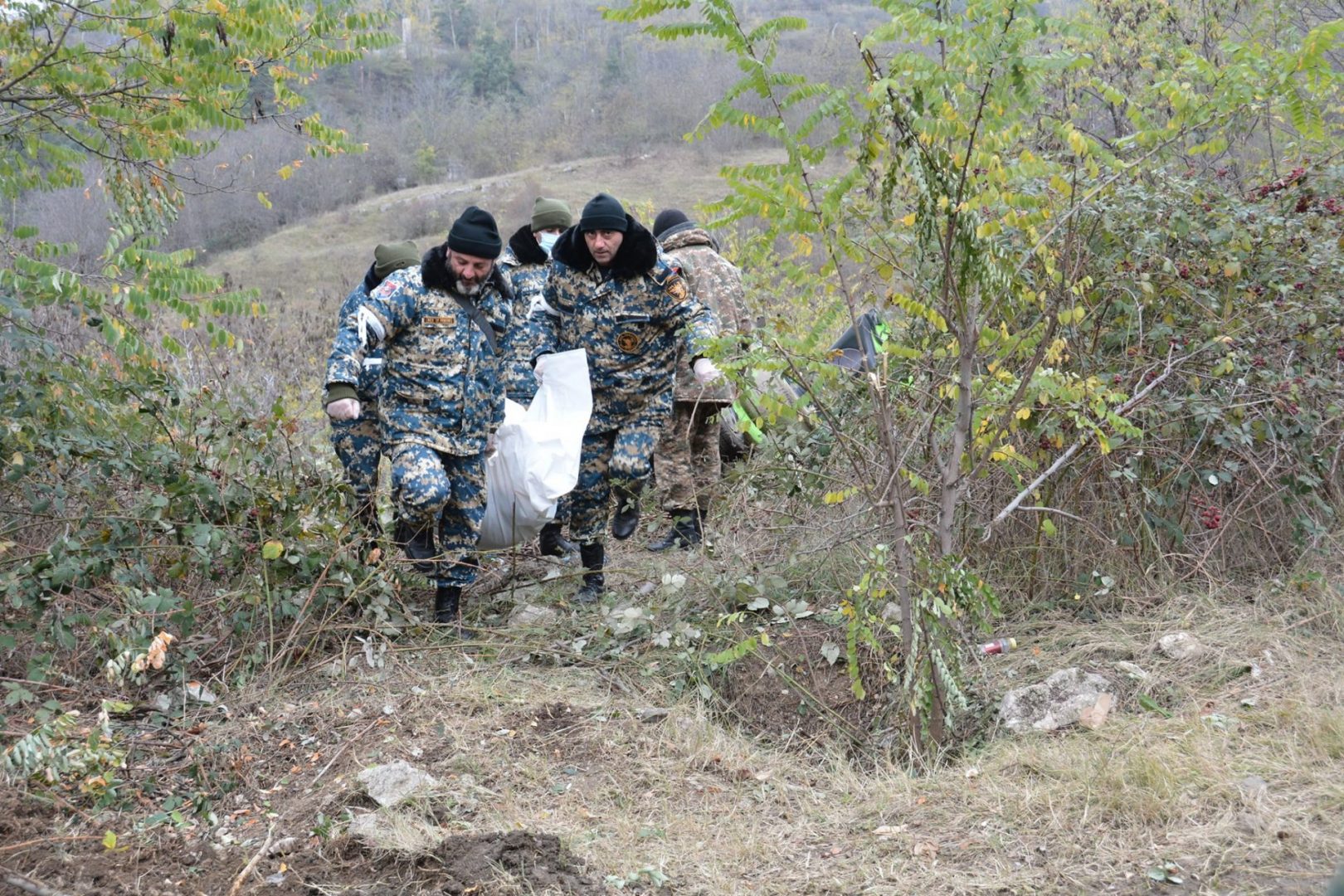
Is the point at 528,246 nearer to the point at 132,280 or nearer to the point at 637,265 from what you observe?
the point at 637,265

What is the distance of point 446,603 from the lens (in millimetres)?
5152

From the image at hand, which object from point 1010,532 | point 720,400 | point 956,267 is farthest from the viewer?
point 720,400

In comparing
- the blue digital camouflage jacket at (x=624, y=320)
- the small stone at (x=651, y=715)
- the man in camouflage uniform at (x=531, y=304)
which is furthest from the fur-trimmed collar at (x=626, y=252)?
the small stone at (x=651, y=715)

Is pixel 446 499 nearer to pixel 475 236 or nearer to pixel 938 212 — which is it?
pixel 475 236

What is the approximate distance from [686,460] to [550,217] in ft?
5.19

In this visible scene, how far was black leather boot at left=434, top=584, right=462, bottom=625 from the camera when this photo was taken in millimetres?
5137

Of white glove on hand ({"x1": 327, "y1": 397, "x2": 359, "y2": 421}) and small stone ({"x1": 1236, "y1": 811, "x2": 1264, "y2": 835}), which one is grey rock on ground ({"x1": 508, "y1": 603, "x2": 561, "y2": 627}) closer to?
white glove on hand ({"x1": 327, "y1": 397, "x2": 359, "y2": 421})

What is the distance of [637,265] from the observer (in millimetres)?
5395

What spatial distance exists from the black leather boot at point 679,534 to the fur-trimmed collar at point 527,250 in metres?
1.58

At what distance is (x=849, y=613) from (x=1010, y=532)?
155cm

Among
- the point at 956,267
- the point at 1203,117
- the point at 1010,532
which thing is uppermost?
the point at 1203,117

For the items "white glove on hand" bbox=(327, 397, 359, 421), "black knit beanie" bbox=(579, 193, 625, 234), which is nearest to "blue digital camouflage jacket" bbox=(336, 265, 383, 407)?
"white glove on hand" bbox=(327, 397, 359, 421)

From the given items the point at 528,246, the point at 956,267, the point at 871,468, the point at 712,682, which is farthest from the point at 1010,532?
the point at 528,246

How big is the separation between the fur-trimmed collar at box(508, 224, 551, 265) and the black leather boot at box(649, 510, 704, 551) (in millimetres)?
1583
